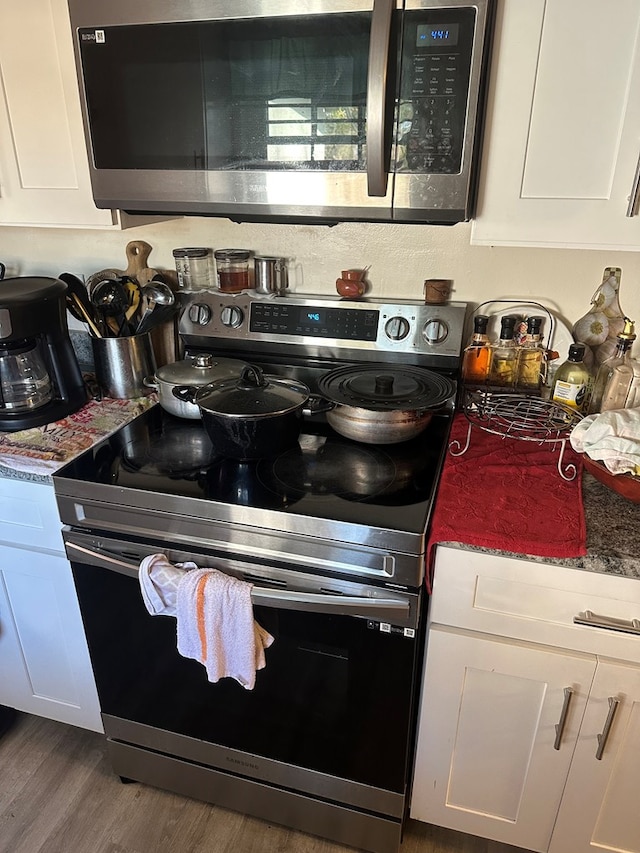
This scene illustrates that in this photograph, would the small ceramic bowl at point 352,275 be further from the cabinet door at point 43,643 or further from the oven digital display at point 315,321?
the cabinet door at point 43,643

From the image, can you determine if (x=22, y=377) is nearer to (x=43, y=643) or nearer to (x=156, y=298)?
(x=156, y=298)

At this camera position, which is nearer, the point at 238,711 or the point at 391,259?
the point at 238,711

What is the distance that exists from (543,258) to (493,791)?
1.18 meters

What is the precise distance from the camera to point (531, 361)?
1.53 metres

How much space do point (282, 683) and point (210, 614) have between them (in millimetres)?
245

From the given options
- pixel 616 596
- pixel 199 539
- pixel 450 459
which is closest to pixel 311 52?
pixel 450 459

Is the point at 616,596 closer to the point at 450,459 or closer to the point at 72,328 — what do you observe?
the point at 450,459

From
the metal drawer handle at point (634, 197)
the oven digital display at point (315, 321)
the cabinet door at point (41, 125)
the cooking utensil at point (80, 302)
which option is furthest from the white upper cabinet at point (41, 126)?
the metal drawer handle at point (634, 197)

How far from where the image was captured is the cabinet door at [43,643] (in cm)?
146

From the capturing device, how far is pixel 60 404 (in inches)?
60.6

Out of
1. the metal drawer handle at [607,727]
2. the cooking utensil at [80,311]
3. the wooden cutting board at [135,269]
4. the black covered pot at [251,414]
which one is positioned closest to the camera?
the metal drawer handle at [607,727]

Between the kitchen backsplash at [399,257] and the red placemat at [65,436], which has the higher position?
the kitchen backsplash at [399,257]

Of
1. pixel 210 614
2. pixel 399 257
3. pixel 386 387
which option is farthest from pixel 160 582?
pixel 399 257

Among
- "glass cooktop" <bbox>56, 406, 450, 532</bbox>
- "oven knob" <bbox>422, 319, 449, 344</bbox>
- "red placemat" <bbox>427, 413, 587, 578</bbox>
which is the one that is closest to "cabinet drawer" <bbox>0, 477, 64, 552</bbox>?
"glass cooktop" <bbox>56, 406, 450, 532</bbox>
